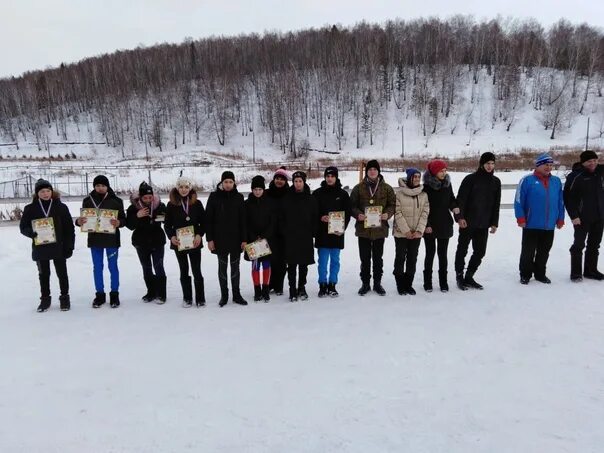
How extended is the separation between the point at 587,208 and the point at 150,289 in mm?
6459

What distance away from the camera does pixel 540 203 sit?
5.94m

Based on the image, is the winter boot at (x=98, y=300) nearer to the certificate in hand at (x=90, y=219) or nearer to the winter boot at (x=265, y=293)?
the certificate in hand at (x=90, y=219)

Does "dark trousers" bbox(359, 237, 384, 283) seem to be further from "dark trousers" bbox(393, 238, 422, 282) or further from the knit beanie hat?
the knit beanie hat

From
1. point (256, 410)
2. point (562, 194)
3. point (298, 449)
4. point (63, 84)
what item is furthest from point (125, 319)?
point (63, 84)

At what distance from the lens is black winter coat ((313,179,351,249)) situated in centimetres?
580

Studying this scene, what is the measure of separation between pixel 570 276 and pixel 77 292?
7.55 meters

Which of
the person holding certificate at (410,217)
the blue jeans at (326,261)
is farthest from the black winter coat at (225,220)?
the person holding certificate at (410,217)

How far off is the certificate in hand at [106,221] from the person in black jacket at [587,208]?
657 cm

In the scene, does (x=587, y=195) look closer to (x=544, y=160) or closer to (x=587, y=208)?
(x=587, y=208)

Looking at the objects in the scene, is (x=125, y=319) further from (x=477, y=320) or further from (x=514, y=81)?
(x=514, y=81)

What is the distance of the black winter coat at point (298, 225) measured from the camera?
18.6ft

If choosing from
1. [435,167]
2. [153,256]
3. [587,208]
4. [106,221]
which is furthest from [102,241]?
[587,208]

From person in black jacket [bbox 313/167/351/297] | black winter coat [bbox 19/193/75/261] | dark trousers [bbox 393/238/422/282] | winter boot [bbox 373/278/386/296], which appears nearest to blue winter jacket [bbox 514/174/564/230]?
dark trousers [bbox 393/238/422/282]

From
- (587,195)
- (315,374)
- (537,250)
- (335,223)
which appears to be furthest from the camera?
(537,250)
